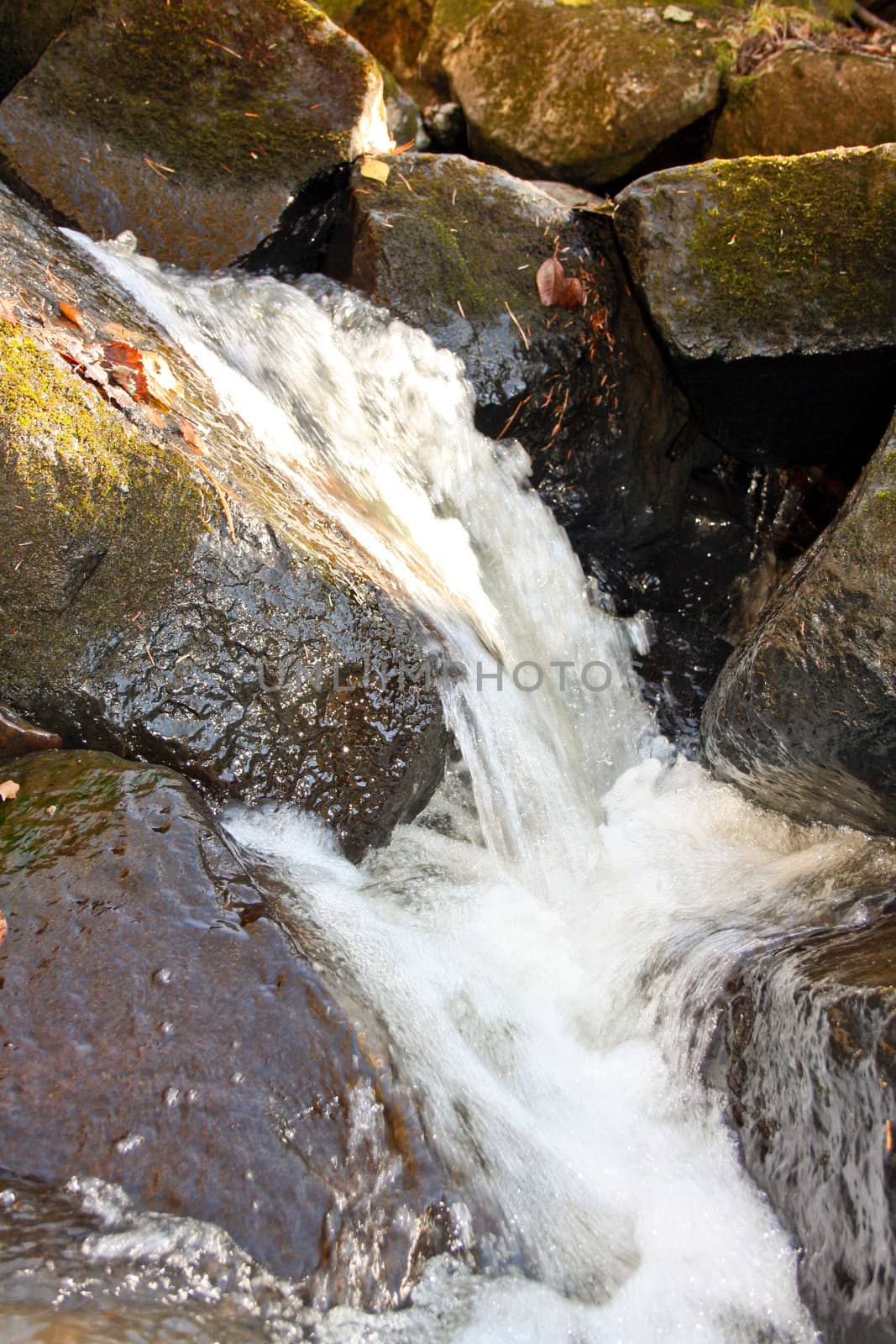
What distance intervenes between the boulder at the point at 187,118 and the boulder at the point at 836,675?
3.15m

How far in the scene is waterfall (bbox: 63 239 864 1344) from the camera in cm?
197

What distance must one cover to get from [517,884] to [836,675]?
1.27 metres

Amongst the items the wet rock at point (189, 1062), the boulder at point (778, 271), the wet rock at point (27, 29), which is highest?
the boulder at point (778, 271)

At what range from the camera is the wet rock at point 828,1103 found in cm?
179

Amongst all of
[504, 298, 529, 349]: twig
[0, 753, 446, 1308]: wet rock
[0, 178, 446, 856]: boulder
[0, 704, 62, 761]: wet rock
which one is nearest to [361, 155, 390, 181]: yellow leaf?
[504, 298, 529, 349]: twig

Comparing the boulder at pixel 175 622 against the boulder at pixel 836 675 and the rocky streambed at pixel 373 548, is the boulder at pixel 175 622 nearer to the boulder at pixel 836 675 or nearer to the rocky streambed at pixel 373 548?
the rocky streambed at pixel 373 548

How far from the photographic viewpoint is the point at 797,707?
2.99 meters

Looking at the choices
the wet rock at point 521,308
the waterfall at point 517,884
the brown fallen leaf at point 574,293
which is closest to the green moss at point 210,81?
the wet rock at point 521,308

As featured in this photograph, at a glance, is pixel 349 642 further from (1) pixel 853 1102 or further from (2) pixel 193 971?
(1) pixel 853 1102

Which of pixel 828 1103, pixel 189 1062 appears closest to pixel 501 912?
pixel 828 1103

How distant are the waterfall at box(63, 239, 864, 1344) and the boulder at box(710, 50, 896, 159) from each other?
2663mm

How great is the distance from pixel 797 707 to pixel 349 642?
149cm

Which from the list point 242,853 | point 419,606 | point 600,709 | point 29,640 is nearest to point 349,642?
point 419,606

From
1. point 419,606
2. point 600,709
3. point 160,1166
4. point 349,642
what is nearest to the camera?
point 160,1166
